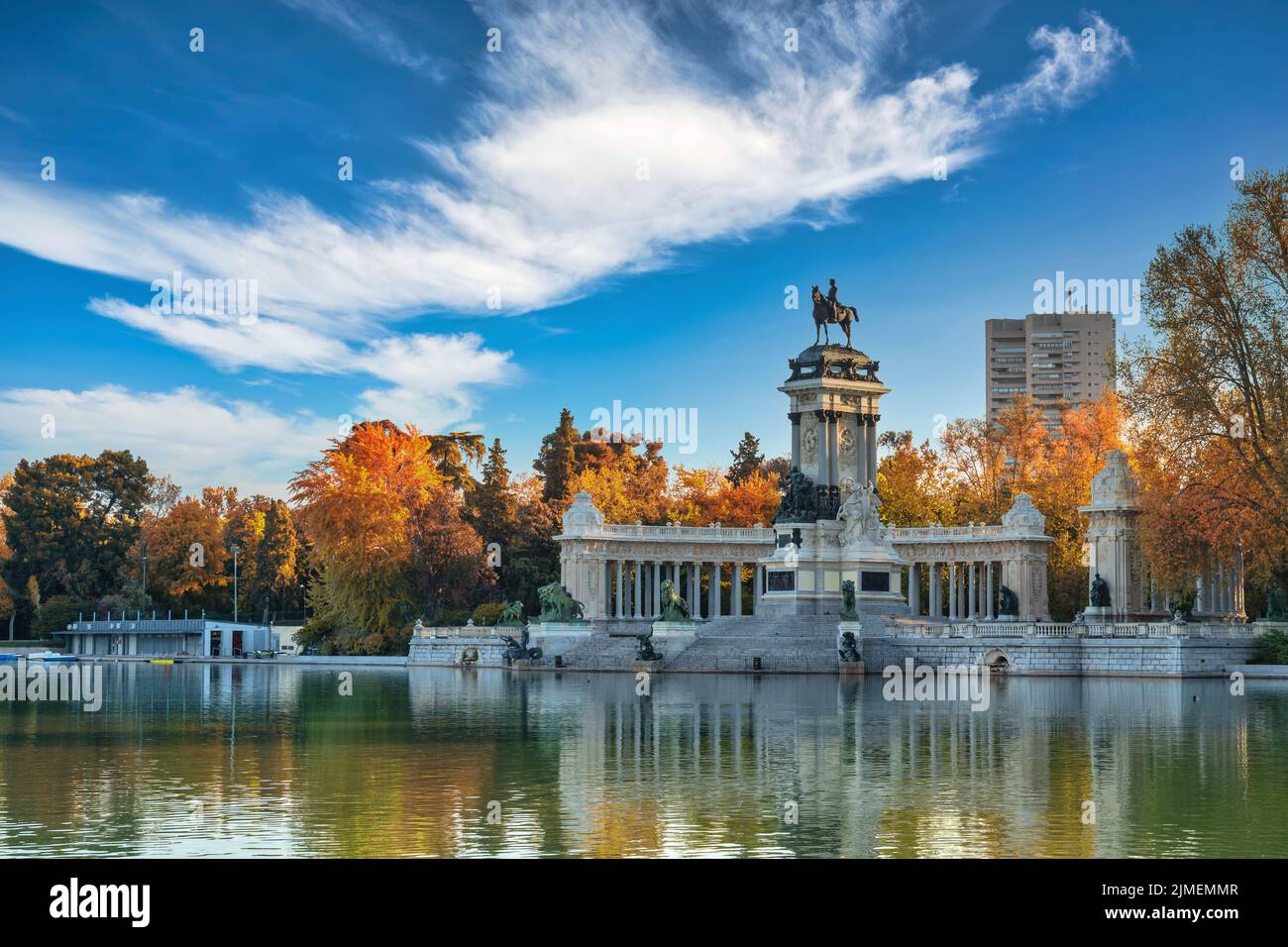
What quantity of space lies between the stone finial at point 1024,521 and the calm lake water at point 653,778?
3626cm

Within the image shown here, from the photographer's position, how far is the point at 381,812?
17.8 m

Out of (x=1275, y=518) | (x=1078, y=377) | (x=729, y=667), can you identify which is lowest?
(x=729, y=667)

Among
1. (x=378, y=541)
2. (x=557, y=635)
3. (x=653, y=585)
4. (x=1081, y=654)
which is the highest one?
(x=378, y=541)

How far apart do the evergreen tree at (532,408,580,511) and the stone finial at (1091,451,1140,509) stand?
39.2m

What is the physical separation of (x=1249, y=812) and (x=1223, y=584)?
46602 mm

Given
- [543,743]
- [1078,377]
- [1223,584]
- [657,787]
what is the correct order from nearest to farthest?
[657,787] < [543,743] < [1223,584] < [1078,377]

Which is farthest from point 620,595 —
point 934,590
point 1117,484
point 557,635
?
point 1117,484

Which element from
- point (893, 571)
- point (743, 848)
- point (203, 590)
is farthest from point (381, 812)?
point (203, 590)

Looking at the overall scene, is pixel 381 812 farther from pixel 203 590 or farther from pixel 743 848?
pixel 203 590

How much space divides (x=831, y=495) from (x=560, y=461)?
3661 centimetres

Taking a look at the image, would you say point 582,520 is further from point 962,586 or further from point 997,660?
point 997,660

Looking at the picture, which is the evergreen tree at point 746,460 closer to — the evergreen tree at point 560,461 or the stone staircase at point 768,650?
the evergreen tree at point 560,461

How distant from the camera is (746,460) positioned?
116 meters

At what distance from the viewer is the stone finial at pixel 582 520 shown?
260 feet
